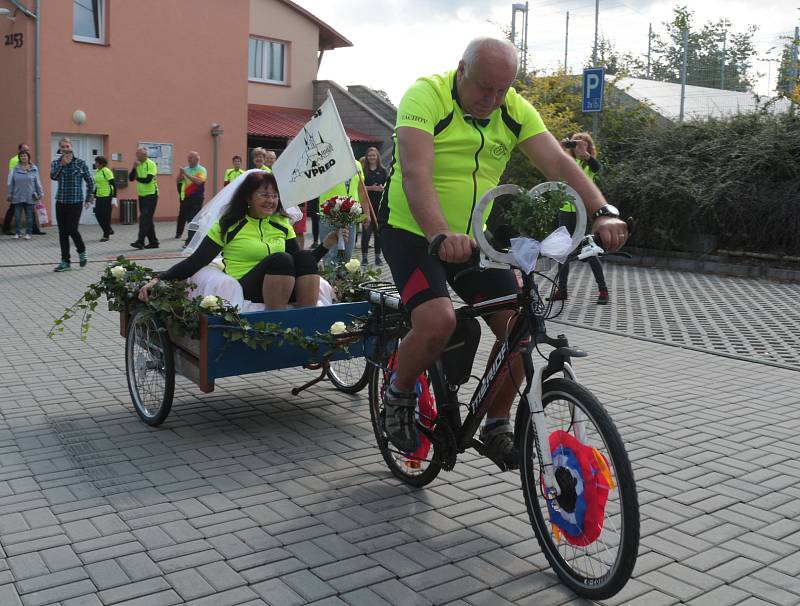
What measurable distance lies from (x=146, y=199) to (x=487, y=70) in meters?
15.8

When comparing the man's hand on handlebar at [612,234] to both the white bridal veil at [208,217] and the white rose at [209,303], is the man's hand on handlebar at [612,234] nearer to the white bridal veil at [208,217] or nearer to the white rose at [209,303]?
the white rose at [209,303]

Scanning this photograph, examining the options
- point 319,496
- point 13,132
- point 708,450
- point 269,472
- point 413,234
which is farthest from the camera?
point 13,132

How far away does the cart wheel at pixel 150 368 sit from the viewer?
553 cm

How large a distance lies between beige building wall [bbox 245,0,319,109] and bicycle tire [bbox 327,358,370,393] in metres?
28.9

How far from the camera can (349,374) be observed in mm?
6449

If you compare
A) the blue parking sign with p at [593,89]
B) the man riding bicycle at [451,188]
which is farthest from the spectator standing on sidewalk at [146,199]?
the man riding bicycle at [451,188]

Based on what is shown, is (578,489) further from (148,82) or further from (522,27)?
(522,27)

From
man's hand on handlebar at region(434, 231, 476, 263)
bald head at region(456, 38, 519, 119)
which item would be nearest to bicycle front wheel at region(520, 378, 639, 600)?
man's hand on handlebar at region(434, 231, 476, 263)

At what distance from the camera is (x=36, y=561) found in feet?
12.1

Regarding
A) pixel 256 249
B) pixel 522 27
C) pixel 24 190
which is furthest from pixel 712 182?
pixel 522 27

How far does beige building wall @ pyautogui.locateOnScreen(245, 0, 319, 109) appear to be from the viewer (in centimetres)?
3381

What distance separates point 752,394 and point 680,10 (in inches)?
1553

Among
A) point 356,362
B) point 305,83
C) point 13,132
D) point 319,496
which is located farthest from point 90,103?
point 319,496

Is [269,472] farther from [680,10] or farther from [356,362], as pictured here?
[680,10]
